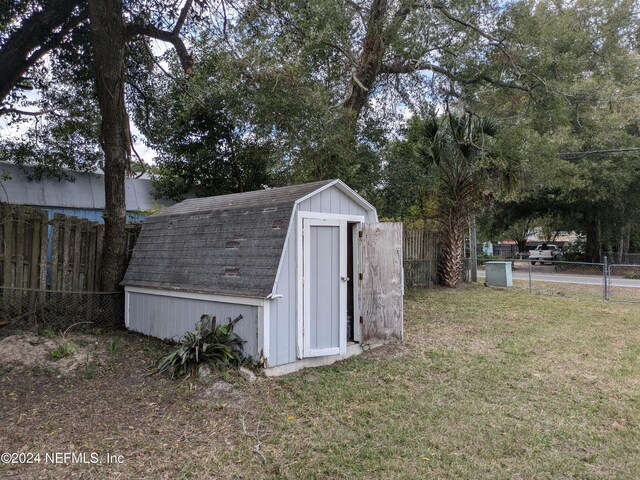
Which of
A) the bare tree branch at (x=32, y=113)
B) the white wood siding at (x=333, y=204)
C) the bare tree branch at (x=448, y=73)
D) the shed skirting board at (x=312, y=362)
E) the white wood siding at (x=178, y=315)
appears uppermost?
the bare tree branch at (x=448, y=73)

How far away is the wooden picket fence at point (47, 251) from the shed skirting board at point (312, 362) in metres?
3.78

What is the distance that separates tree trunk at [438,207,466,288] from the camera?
12672 millimetres

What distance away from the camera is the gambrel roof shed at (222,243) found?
485 cm

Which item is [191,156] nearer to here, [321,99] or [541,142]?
[321,99]

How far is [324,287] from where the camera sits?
5316 mm

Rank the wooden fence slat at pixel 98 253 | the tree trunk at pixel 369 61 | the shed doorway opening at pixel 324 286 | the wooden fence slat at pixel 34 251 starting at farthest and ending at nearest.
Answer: the tree trunk at pixel 369 61, the wooden fence slat at pixel 98 253, the wooden fence slat at pixel 34 251, the shed doorway opening at pixel 324 286

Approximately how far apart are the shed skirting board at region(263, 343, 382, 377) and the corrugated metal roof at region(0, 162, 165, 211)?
930cm

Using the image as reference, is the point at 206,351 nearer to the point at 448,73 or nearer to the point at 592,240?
the point at 448,73

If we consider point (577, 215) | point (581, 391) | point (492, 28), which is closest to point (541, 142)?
point (492, 28)

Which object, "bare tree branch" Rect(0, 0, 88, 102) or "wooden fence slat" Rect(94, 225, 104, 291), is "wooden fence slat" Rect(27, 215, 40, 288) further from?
"bare tree branch" Rect(0, 0, 88, 102)

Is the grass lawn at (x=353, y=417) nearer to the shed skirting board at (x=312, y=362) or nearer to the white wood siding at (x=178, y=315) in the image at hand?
the shed skirting board at (x=312, y=362)

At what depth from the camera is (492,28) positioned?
36.0ft

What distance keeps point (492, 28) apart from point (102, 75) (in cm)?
974

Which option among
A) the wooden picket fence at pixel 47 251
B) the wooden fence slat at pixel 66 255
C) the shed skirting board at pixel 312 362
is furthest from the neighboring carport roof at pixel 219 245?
the shed skirting board at pixel 312 362
